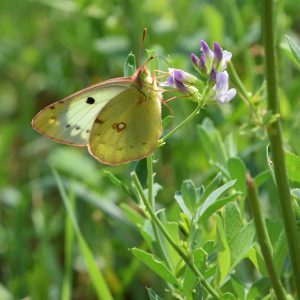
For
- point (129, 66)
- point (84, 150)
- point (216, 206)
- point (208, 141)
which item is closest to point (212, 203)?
point (216, 206)

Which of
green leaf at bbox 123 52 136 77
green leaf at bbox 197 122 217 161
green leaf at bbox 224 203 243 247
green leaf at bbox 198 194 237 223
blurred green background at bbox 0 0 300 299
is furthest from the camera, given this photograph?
blurred green background at bbox 0 0 300 299

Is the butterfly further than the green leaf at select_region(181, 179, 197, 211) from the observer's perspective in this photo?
Yes

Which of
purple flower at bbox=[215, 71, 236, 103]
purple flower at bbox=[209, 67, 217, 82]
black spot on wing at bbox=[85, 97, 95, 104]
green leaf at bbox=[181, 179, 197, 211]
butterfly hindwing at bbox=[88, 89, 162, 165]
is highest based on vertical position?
purple flower at bbox=[209, 67, 217, 82]

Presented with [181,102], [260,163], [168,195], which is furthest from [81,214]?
[260,163]

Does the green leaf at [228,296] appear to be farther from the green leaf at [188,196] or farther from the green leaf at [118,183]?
the green leaf at [118,183]

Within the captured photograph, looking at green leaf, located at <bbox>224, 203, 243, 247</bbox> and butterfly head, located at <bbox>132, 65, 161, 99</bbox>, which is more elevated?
butterfly head, located at <bbox>132, 65, 161, 99</bbox>

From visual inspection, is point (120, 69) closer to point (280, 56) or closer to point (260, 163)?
point (280, 56)

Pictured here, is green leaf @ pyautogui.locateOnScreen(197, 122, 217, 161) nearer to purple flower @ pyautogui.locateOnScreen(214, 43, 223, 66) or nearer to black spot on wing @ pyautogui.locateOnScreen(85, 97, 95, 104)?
black spot on wing @ pyautogui.locateOnScreen(85, 97, 95, 104)

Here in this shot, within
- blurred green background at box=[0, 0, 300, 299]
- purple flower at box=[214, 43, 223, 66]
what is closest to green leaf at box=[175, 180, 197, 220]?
purple flower at box=[214, 43, 223, 66]
